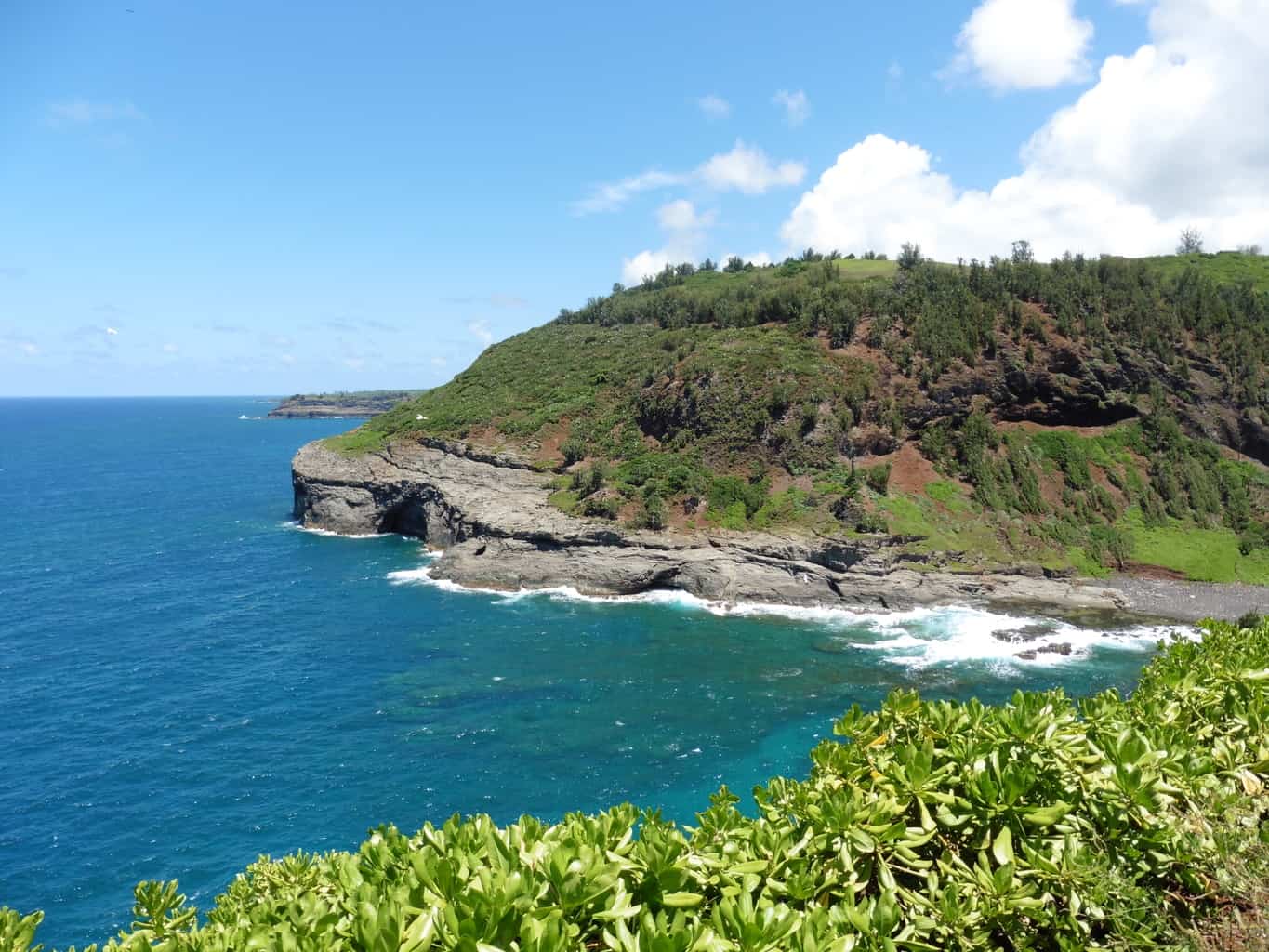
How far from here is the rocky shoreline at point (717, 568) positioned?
4853 centimetres

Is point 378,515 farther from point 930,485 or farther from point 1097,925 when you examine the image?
point 1097,925

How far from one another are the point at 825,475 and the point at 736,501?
741 cm

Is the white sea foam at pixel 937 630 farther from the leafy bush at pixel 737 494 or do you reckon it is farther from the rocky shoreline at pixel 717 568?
the leafy bush at pixel 737 494

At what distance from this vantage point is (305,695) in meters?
35.3

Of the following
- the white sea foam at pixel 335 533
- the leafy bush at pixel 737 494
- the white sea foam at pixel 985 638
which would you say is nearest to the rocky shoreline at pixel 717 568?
the white sea foam at pixel 985 638

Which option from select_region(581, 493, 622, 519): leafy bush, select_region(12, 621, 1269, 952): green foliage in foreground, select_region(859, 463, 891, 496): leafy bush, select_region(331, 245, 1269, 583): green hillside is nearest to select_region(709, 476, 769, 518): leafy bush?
select_region(331, 245, 1269, 583): green hillside

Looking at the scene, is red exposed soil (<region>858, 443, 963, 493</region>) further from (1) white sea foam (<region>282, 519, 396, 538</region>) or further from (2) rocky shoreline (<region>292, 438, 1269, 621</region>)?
(1) white sea foam (<region>282, 519, 396, 538</region>)

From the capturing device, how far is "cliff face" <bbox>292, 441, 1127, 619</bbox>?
49062 millimetres

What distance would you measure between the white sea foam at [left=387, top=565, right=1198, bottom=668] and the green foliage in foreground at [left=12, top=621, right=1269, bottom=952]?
33.4 m

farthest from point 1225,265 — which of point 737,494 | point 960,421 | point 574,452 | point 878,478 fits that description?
point 574,452

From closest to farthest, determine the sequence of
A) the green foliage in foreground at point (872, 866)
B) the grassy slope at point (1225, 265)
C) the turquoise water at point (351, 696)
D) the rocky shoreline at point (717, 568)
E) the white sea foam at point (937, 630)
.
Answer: the green foliage in foreground at point (872, 866) → the turquoise water at point (351, 696) → the white sea foam at point (937, 630) → the rocky shoreline at point (717, 568) → the grassy slope at point (1225, 265)

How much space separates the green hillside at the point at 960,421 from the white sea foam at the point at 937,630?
617 centimetres

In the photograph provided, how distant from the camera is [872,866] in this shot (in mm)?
7109

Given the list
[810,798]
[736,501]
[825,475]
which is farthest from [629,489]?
[810,798]
